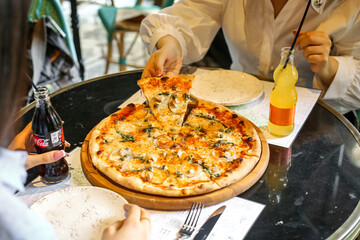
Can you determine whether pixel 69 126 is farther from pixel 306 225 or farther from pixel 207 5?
pixel 207 5

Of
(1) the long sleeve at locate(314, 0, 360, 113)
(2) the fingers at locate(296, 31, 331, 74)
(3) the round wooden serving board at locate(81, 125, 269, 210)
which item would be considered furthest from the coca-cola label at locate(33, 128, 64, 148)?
(1) the long sleeve at locate(314, 0, 360, 113)

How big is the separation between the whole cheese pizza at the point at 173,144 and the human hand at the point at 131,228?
0.58 feet

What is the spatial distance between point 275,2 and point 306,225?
1.40m

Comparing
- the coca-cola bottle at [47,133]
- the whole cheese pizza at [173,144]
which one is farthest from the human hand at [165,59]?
the coca-cola bottle at [47,133]

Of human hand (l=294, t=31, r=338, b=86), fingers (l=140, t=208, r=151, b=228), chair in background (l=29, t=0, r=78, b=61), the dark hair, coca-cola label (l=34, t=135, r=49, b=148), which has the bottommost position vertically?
chair in background (l=29, t=0, r=78, b=61)

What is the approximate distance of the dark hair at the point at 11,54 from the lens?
25.9 inches

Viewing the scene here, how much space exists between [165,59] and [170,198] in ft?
2.98

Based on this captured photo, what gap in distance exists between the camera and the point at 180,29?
228 cm

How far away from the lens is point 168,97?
1.76m

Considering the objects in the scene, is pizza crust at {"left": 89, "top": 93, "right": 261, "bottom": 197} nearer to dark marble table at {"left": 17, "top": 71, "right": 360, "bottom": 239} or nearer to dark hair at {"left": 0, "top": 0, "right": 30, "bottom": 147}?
dark marble table at {"left": 17, "top": 71, "right": 360, "bottom": 239}

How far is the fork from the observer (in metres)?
1.11

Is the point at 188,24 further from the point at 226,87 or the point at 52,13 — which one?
the point at 52,13

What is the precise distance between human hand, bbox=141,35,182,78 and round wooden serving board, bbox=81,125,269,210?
24.8 inches

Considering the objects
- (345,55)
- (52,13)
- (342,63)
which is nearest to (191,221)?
(342,63)
